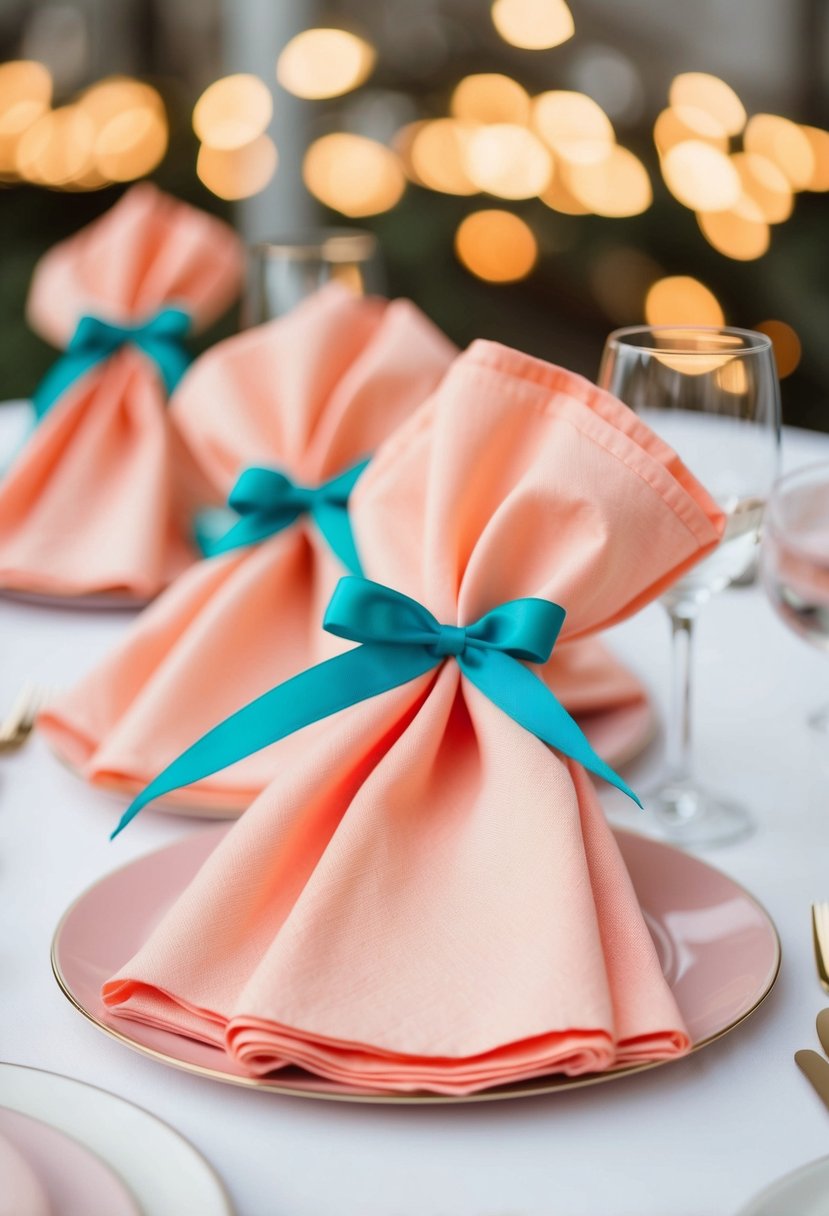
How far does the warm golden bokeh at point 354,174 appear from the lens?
3953mm

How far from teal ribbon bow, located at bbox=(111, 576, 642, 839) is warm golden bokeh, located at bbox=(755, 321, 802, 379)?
2675mm

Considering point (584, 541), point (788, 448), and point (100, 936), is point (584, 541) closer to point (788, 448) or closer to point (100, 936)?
point (100, 936)

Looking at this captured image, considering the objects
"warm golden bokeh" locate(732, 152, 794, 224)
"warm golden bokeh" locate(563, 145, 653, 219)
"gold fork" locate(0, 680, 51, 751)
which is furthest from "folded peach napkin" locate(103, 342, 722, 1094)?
"warm golden bokeh" locate(563, 145, 653, 219)

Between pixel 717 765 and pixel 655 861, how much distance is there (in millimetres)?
204

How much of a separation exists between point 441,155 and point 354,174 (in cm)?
27

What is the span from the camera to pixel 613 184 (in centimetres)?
350

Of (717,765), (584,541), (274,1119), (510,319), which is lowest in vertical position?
(510,319)

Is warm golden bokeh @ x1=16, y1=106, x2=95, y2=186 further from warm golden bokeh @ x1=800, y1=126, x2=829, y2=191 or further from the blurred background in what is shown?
warm golden bokeh @ x1=800, y1=126, x2=829, y2=191

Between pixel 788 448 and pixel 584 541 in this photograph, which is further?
pixel 788 448

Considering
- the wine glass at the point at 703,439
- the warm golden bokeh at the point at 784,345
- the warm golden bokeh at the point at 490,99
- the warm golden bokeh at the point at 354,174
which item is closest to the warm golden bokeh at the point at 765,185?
the warm golden bokeh at the point at 784,345

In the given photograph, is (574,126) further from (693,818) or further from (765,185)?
(693,818)

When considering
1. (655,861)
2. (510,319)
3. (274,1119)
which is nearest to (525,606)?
(655,861)

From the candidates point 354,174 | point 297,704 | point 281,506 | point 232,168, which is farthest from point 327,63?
point 297,704

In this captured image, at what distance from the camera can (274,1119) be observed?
1.76 ft
